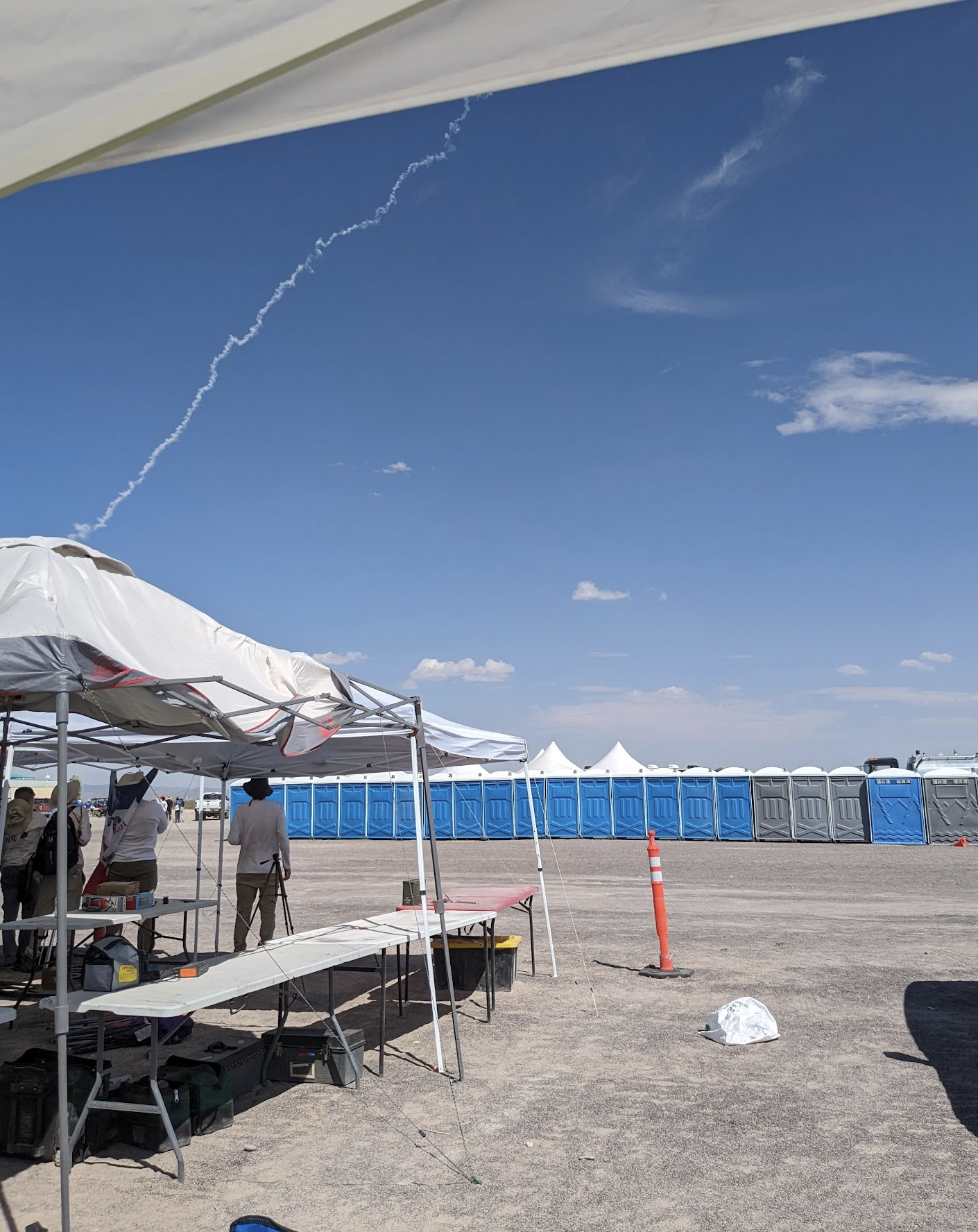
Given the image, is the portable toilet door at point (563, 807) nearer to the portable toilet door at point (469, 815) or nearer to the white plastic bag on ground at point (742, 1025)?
the portable toilet door at point (469, 815)

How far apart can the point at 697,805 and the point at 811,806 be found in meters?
3.74

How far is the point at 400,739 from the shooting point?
10578mm

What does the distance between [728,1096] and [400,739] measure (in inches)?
200

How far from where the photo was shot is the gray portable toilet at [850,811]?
32.5 m

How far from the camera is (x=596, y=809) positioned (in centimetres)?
3600

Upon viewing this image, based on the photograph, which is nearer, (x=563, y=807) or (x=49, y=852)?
(x=49, y=852)

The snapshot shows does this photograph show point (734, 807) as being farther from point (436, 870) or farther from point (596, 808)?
point (436, 870)

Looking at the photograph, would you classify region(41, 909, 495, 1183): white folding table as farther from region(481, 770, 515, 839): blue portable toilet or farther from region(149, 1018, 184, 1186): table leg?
region(481, 770, 515, 839): blue portable toilet

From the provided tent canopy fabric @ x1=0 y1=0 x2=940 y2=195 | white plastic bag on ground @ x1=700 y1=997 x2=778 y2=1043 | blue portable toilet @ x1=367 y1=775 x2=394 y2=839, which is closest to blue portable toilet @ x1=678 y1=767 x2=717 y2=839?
blue portable toilet @ x1=367 y1=775 x2=394 y2=839

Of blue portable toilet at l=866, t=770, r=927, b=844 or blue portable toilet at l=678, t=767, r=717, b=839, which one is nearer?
blue portable toilet at l=866, t=770, r=927, b=844

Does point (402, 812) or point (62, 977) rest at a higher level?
point (402, 812)

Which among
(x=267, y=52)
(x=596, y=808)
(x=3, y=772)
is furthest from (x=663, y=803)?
(x=267, y=52)

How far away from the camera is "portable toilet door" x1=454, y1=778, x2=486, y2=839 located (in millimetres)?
37312

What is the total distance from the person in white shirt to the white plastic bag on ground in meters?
4.91
